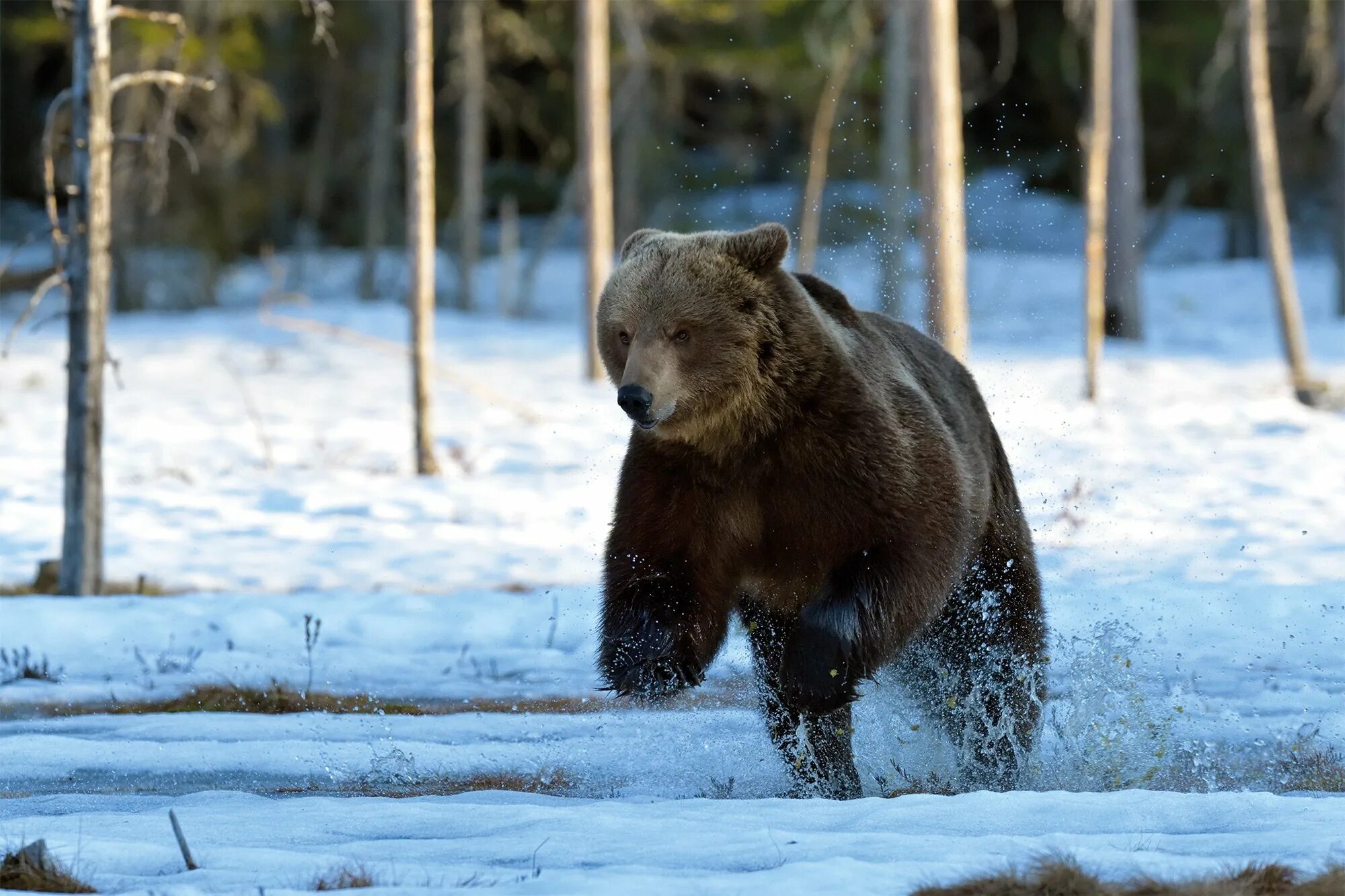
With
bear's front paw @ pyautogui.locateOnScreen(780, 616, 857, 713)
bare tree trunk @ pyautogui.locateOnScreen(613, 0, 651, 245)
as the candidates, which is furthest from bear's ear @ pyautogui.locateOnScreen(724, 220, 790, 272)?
bare tree trunk @ pyautogui.locateOnScreen(613, 0, 651, 245)

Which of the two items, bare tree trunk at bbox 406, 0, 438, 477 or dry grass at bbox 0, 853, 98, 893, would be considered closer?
dry grass at bbox 0, 853, 98, 893

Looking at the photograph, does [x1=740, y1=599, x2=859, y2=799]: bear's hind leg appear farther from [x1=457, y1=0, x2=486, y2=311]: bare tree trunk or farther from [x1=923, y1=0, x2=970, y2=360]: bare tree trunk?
[x1=457, y1=0, x2=486, y2=311]: bare tree trunk

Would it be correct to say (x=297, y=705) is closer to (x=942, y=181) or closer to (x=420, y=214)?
(x=420, y=214)

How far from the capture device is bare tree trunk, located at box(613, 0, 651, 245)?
22.8 metres

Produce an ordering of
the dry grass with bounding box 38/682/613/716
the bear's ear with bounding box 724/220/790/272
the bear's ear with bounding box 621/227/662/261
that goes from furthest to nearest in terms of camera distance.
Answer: the dry grass with bounding box 38/682/613/716
the bear's ear with bounding box 621/227/662/261
the bear's ear with bounding box 724/220/790/272

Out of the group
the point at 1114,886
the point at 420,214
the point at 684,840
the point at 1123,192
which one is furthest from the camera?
the point at 1123,192

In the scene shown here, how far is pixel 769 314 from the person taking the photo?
5.09m

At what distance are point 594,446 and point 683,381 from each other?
10939 mm

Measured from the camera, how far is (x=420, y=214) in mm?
13477

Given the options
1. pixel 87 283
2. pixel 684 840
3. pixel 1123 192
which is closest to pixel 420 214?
pixel 87 283

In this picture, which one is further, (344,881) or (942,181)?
(942,181)

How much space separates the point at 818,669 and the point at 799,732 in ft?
2.26

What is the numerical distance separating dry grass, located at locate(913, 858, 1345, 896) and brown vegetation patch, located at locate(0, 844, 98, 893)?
6.39ft

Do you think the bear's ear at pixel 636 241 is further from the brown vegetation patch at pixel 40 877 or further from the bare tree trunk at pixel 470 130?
the bare tree trunk at pixel 470 130
